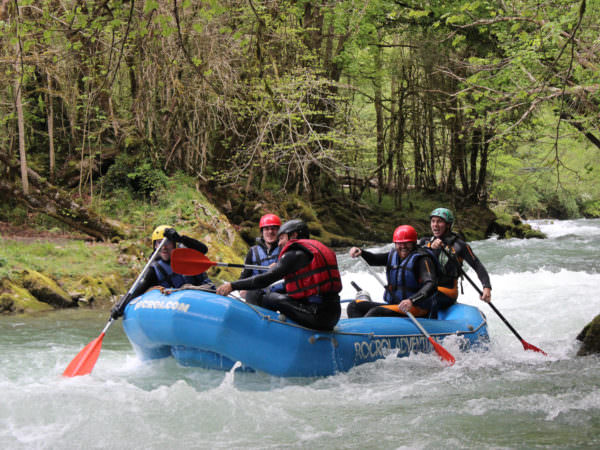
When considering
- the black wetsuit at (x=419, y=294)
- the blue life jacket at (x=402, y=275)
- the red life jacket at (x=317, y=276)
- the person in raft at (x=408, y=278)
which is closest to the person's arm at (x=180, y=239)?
the red life jacket at (x=317, y=276)

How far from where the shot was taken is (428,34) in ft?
54.3

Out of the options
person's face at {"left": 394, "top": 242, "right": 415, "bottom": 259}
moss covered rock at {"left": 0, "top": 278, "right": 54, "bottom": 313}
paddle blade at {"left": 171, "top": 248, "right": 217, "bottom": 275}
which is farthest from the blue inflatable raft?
moss covered rock at {"left": 0, "top": 278, "right": 54, "bottom": 313}

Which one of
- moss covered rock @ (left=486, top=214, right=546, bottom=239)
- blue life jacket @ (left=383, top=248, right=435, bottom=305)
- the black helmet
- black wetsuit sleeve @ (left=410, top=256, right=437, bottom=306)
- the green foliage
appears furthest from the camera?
moss covered rock @ (left=486, top=214, right=546, bottom=239)

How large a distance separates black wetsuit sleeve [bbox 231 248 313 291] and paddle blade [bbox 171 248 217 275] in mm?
585

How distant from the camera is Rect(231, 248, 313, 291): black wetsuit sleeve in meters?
4.51

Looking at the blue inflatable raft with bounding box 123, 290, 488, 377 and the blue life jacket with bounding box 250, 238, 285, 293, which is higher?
the blue life jacket with bounding box 250, 238, 285, 293

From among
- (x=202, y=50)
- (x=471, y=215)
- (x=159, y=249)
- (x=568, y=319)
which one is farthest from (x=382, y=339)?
(x=471, y=215)

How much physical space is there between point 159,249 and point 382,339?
2.16m

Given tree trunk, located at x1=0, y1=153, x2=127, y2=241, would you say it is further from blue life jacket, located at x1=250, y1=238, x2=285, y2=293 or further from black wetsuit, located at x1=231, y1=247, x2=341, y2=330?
black wetsuit, located at x1=231, y1=247, x2=341, y2=330

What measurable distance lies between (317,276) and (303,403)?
99 centimetres

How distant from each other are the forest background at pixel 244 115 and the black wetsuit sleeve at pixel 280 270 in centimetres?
470

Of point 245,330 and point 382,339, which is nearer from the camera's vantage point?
point 245,330

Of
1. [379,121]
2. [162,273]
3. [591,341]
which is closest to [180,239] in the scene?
[162,273]

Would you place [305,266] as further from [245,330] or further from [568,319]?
[568,319]
